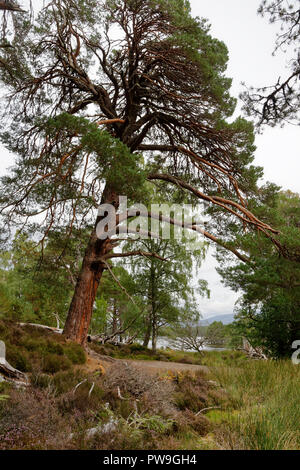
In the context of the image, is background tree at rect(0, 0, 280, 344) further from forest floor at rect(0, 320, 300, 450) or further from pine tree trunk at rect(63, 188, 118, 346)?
forest floor at rect(0, 320, 300, 450)

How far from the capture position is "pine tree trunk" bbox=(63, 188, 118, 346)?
25.5ft

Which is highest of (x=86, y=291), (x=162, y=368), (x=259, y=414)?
(x=86, y=291)

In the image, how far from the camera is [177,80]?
25.3ft

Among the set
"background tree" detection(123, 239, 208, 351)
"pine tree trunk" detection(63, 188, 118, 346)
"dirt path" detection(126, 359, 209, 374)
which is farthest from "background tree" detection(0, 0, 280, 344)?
"background tree" detection(123, 239, 208, 351)

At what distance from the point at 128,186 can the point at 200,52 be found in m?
3.98

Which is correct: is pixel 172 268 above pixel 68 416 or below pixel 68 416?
above

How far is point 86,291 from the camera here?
7.96m

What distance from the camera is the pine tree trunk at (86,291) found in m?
7.76

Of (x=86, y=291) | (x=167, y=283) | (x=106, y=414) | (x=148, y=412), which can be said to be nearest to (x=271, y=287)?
(x=86, y=291)

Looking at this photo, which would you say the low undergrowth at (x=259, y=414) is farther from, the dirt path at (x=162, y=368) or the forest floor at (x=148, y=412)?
the dirt path at (x=162, y=368)

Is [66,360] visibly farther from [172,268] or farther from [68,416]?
[172,268]

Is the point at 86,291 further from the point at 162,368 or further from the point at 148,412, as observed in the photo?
the point at 148,412

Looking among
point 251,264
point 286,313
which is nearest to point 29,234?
point 251,264

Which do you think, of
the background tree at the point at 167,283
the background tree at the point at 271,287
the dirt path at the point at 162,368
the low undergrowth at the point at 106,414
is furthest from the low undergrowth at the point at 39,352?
the background tree at the point at 167,283
